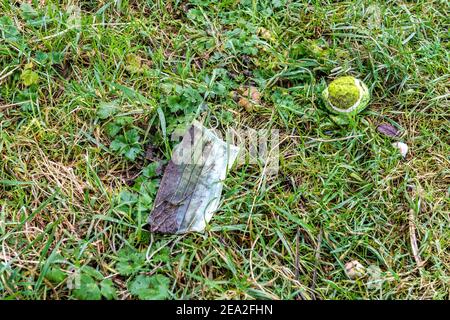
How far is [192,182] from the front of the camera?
2.22 m

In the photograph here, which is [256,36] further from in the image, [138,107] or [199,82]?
[138,107]

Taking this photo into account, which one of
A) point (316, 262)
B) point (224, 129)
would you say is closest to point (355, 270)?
point (316, 262)

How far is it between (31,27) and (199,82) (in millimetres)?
937

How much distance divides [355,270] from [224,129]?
3.00ft

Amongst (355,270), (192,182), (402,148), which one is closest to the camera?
(355,270)

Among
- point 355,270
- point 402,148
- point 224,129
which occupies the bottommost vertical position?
point 355,270

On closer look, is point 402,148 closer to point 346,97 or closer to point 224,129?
point 346,97

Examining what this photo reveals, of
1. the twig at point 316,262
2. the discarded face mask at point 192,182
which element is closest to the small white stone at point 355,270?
the twig at point 316,262

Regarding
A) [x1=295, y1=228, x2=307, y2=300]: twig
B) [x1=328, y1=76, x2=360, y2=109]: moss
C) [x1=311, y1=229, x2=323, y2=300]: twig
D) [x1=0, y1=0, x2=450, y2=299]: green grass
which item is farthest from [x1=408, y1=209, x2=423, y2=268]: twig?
[x1=328, y1=76, x2=360, y2=109]: moss

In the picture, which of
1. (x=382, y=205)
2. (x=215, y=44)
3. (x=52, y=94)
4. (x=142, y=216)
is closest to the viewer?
(x=142, y=216)

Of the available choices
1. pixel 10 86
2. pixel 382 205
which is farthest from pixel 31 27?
pixel 382 205

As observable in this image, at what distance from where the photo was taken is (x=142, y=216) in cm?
210

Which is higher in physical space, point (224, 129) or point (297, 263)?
point (224, 129)

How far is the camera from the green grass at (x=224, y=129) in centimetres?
201
